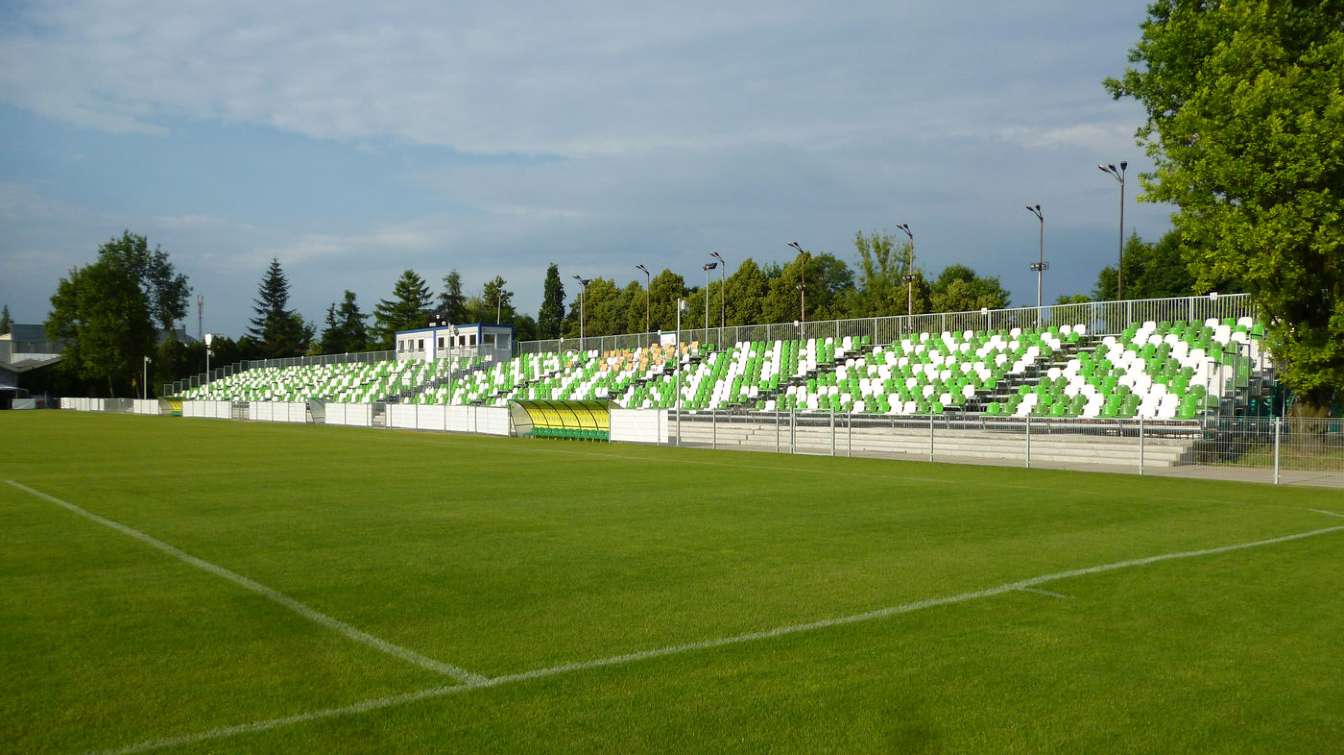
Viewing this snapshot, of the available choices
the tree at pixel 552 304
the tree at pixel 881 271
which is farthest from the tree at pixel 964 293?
the tree at pixel 552 304

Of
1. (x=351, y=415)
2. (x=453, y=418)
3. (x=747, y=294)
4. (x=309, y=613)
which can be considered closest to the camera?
(x=309, y=613)

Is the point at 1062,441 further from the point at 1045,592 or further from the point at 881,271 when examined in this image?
the point at 881,271

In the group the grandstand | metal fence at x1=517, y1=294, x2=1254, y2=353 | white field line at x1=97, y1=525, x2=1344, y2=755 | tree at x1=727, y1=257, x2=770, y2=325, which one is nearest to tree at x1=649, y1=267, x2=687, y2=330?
tree at x1=727, y1=257, x2=770, y2=325

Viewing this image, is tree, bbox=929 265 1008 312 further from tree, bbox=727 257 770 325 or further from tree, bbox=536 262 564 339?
tree, bbox=536 262 564 339

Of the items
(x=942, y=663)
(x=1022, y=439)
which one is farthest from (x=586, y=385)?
(x=942, y=663)

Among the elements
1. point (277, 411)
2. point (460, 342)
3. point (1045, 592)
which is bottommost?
point (277, 411)

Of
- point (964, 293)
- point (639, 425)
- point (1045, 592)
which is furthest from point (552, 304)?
point (1045, 592)

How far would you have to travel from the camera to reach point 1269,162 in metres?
21.3

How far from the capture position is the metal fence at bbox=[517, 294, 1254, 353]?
3003 centimetres

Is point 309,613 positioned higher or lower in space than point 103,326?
lower

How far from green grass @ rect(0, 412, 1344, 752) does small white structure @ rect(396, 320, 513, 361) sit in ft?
150

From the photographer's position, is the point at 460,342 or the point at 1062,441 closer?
the point at 1062,441

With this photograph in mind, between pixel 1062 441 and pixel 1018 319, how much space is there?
11858mm

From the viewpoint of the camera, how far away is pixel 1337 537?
11117 mm
